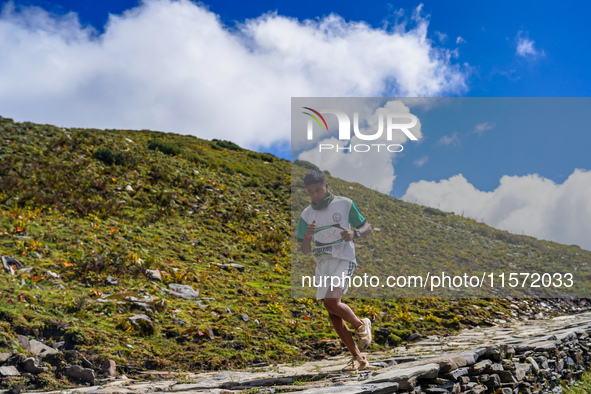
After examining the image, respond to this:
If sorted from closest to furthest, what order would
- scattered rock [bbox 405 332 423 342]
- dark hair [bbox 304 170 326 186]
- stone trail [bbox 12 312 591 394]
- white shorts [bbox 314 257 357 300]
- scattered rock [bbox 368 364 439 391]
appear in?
scattered rock [bbox 368 364 439 391] → stone trail [bbox 12 312 591 394] → white shorts [bbox 314 257 357 300] → dark hair [bbox 304 170 326 186] → scattered rock [bbox 405 332 423 342]

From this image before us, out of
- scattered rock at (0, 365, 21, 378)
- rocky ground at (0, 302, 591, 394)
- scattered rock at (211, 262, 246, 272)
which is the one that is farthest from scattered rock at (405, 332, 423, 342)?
scattered rock at (0, 365, 21, 378)

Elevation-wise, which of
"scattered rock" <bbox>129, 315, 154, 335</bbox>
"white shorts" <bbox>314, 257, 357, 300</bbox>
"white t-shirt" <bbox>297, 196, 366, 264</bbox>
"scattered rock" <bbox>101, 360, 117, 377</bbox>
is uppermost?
"white t-shirt" <bbox>297, 196, 366, 264</bbox>

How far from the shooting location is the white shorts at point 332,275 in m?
4.29

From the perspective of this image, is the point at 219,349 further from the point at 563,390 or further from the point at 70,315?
the point at 563,390

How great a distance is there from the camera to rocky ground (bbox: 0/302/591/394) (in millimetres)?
4045

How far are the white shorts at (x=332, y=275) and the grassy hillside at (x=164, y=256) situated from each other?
9.16 ft

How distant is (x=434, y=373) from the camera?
14.2 ft

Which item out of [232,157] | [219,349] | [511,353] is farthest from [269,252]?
[232,157]

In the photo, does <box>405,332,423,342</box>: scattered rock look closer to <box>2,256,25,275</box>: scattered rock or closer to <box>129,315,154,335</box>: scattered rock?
<box>129,315,154,335</box>: scattered rock

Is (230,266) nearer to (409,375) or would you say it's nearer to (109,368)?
(109,368)

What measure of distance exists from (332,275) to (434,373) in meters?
1.55

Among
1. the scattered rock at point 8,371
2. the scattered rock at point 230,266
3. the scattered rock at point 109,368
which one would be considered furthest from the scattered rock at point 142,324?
A: the scattered rock at point 230,266

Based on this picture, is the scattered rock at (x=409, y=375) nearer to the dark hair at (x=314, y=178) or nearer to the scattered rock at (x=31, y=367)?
the dark hair at (x=314, y=178)

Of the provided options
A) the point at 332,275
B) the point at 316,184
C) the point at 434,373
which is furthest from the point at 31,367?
the point at 434,373
